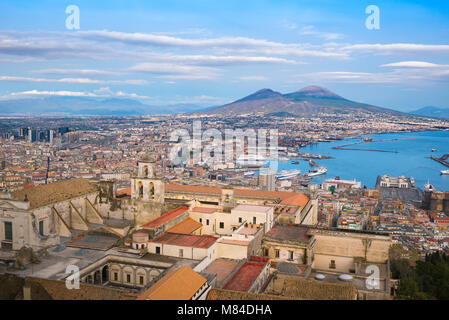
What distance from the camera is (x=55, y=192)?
17547 millimetres

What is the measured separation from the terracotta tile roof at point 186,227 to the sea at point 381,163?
53249mm

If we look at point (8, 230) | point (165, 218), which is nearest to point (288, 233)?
point (165, 218)

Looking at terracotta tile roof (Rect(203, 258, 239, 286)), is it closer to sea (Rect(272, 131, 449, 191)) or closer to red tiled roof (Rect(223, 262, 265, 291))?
red tiled roof (Rect(223, 262, 265, 291))

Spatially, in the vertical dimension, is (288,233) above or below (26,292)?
below

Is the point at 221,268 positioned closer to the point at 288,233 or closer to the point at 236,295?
the point at 236,295

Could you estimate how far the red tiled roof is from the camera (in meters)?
11.4

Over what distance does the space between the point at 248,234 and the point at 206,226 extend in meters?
3.10

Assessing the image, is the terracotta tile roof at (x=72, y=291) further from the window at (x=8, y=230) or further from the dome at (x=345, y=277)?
the dome at (x=345, y=277)

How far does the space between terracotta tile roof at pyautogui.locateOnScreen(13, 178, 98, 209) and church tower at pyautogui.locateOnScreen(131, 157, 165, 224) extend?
267cm

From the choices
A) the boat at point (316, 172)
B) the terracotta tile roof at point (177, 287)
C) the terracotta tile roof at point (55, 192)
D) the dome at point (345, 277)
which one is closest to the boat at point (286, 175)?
the boat at point (316, 172)

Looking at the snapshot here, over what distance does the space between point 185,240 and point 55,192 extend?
652 centimetres

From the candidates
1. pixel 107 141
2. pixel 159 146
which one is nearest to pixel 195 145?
pixel 159 146

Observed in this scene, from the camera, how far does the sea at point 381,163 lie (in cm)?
7481

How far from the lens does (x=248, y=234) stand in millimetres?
15117
